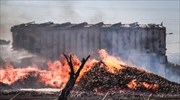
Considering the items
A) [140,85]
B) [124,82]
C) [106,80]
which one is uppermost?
[106,80]

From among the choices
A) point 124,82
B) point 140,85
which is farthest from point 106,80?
point 140,85

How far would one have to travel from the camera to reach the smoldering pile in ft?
87.4

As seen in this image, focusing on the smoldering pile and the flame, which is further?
the flame

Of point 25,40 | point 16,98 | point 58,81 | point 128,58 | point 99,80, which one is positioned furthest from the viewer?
point 25,40

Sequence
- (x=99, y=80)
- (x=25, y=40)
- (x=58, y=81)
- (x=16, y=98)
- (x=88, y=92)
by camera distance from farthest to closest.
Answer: (x=25, y=40) < (x=58, y=81) < (x=99, y=80) < (x=88, y=92) < (x=16, y=98)

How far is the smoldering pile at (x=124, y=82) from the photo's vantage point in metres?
26.6

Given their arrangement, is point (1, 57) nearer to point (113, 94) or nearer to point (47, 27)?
point (47, 27)

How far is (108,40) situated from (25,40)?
981 centimetres

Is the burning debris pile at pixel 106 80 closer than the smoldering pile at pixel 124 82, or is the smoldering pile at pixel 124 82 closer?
the smoldering pile at pixel 124 82

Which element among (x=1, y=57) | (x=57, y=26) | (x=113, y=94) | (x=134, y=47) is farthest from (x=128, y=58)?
(x=113, y=94)

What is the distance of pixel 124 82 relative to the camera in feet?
88.8

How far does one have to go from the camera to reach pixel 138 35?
42.5 m

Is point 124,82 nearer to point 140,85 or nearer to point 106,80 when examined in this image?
point 140,85

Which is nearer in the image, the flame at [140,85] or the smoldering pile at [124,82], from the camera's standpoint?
the smoldering pile at [124,82]
